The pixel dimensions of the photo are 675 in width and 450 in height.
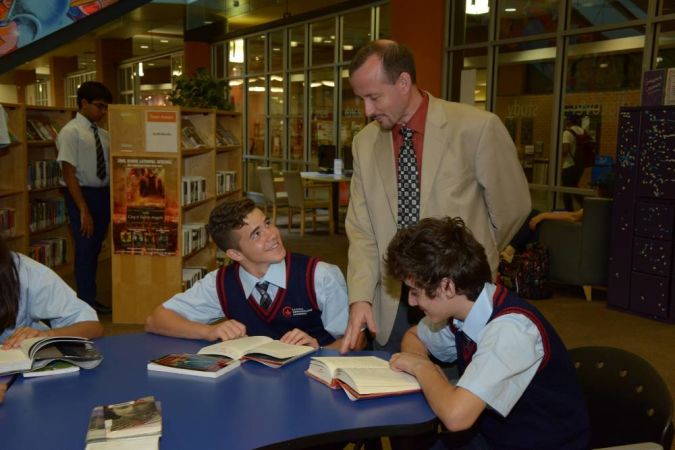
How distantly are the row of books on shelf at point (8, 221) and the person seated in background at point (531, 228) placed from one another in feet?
15.1

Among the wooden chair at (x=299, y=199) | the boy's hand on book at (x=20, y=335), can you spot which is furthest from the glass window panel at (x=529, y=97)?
the boy's hand on book at (x=20, y=335)

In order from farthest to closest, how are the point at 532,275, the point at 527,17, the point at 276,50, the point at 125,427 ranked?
the point at 276,50
the point at 527,17
the point at 532,275
the point at 125,427

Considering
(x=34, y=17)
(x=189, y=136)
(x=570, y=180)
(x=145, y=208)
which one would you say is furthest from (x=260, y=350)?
(x=34, y=17)

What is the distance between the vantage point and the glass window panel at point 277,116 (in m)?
13.0

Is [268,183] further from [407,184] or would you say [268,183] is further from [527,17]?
[407,184]

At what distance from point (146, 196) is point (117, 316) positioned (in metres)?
0.99

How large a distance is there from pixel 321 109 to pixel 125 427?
10.8 m

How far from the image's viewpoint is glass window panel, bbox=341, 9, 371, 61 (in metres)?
10.8

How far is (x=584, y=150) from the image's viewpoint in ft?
23.7

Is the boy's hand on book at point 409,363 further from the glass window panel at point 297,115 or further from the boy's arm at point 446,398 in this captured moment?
the glass window panel at point 297,115

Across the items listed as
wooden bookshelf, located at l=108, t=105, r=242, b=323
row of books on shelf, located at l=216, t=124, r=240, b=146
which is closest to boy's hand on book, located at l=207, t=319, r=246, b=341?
wooden bookshelf, located at l=108, t=105, r=242, b=323

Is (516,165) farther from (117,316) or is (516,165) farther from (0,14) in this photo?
(0,14)

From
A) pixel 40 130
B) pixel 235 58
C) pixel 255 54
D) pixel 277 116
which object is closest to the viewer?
pixel 40 130

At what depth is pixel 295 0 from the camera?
464 inches
